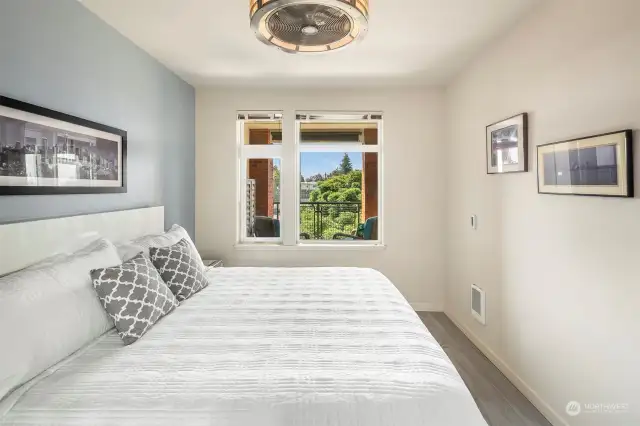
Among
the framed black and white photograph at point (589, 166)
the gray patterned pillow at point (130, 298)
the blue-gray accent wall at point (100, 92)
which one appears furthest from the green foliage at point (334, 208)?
the gray patterned pillow at point (130, 298)

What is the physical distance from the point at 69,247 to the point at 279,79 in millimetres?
2496

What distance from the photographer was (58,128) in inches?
80.8

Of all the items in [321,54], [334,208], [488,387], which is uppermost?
[321,54]

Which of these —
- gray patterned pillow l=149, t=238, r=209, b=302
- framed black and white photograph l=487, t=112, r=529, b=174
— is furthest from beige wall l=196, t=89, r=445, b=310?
gray patterned pillow l=149, t=238, r=209, b=302

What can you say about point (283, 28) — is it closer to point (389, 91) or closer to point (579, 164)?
point (579, 164)

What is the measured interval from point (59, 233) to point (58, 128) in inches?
23.5

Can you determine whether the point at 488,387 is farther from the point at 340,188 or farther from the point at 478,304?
the point at 340,188

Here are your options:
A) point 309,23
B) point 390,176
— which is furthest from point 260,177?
point 309,23

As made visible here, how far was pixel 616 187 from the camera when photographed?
1620 mm

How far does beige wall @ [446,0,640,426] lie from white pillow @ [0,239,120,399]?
2.37 meters

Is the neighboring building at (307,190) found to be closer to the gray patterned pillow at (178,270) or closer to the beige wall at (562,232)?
the beige wall at (562,232)

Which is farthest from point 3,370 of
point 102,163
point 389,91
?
point 389,91

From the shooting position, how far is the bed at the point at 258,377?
1.13m

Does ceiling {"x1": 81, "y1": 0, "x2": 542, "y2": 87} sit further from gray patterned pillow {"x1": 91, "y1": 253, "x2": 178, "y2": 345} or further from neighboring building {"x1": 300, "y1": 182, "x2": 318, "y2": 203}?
gray patterned pillow {"x1": 91, "y1": 253, "x2": 178, "y2": 345}
